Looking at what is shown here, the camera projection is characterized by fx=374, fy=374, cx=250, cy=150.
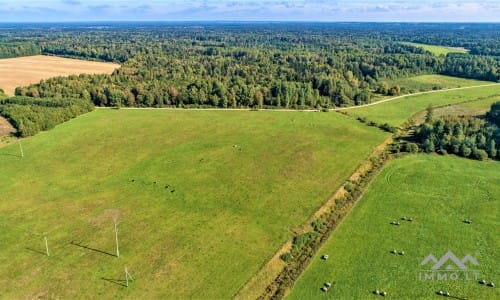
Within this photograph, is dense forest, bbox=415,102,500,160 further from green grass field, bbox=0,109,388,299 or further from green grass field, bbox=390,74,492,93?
green grass field, bbox=390,74,492,93

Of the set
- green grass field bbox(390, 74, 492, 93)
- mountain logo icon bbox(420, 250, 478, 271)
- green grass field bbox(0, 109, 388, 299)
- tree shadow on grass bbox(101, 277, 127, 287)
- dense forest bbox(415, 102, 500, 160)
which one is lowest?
mountain logo icon bbox(420, 250, 478, 271)

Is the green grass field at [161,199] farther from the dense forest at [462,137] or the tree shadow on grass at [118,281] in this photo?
the dense forest at [462,137]

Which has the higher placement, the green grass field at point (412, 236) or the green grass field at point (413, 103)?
the green grass field at point (413, 103)

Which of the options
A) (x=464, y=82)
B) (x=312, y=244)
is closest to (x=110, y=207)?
(x=312, y=244)

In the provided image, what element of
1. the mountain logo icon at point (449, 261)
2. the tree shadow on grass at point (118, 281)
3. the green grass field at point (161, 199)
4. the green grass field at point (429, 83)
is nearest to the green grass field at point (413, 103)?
the green grass field at point (429, 83)

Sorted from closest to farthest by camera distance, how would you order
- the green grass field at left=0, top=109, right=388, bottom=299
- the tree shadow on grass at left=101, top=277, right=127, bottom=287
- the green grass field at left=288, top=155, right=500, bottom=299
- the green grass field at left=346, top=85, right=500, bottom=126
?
1. the tree shadow on grass at left=101, top=277, right=127, bottom=287
2. the green grass field at left=288, top=155, right=500, bottom=299
3. the green grass field at left=0, top=109, right=388, bottom=299
4. the green grass field at left=346, top=85, right=500, bottom=126

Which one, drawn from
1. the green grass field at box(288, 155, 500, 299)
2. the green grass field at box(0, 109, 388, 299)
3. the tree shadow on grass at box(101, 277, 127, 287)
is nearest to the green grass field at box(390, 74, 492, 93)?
the green grass field at box(0, 109, 388, 299)

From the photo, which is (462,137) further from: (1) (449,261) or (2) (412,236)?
(1) (449,261)
